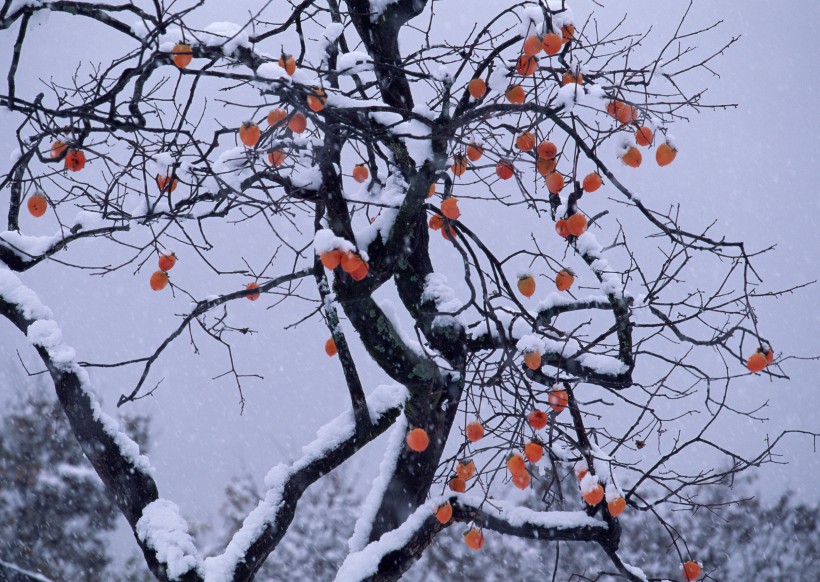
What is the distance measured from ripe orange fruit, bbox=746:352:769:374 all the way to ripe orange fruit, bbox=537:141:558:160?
44.6 inches

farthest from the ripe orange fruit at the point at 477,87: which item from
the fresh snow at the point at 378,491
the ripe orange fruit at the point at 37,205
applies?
the ripe orange fruit at the point at 37,205

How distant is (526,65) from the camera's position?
2.49 metres

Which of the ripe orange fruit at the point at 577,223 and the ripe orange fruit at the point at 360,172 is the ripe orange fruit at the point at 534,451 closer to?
the ripe orange fruit at the point at 577,223

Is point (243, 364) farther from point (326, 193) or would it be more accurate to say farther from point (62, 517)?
point (326, 193)

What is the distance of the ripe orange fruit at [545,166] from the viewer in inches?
101

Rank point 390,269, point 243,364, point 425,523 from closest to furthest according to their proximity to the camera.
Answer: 1. point 390,269
2. point 425,523
3. point 243,364

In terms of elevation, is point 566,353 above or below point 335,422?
above

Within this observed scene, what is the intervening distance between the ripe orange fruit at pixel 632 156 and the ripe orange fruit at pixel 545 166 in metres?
0.32

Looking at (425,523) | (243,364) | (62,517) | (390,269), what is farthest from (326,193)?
(243,364)

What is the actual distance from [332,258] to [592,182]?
1126mm

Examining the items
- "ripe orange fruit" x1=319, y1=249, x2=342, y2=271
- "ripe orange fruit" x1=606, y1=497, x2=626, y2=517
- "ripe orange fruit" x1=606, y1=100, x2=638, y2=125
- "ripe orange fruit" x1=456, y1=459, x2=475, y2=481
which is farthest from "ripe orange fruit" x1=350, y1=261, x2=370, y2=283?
"ripe orange fruit" x1=606, y1=497, x2=626, y2=517

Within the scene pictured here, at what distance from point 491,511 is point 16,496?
8.61 metres

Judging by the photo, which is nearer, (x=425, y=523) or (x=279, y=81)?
(x=279, y=81)

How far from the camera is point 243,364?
56031 millimetres
